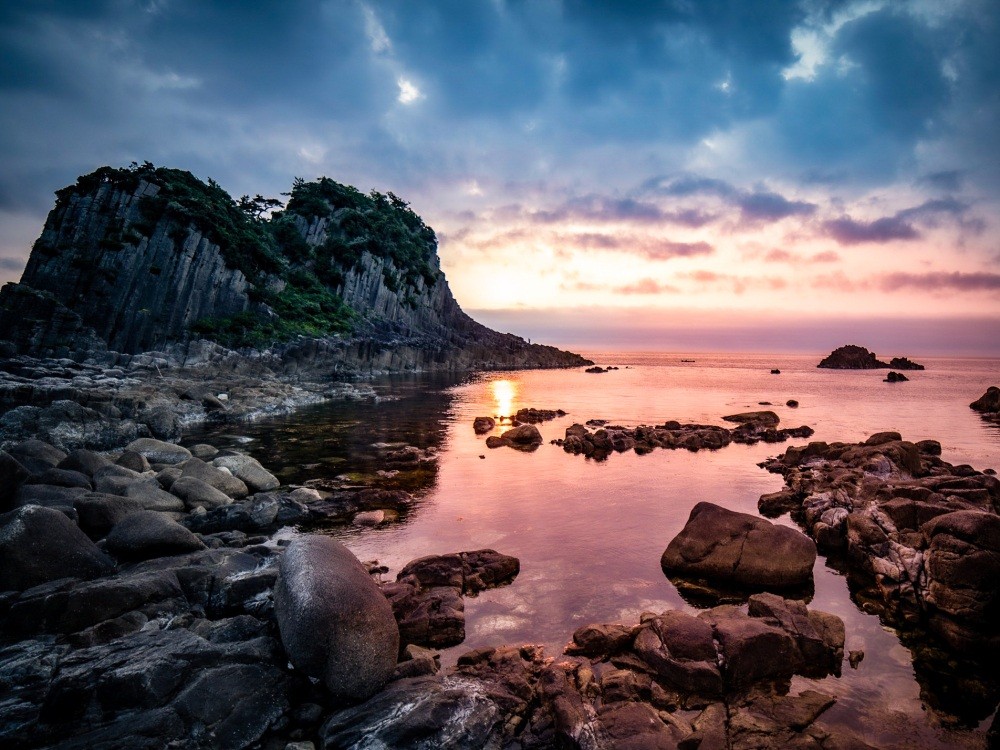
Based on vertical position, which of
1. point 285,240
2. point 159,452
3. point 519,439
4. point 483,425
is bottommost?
point 519,439

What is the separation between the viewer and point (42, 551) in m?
8.66

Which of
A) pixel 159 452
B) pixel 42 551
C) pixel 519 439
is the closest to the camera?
pixel 42 551

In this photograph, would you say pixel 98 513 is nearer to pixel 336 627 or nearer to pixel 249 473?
pixel 249 473

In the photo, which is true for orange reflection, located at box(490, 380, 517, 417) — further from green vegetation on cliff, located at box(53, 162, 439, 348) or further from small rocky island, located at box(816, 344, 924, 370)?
small rocky island, located at box(816, 344, 924, 370)

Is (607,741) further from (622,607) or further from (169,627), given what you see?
(169,627)

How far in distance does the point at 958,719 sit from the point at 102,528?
1654cm

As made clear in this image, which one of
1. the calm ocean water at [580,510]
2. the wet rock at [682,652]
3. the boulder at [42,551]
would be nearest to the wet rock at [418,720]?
the calm ocean water at [580,510]

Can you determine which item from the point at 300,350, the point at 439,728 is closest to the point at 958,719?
the point at 439,728

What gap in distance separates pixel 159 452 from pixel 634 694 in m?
19.7

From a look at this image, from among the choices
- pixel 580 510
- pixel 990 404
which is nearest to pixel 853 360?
pixel 990 404

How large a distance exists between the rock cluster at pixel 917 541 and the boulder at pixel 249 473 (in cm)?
1812

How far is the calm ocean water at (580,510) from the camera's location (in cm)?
816

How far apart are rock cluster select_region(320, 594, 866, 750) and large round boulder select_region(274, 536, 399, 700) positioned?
1.21 feet

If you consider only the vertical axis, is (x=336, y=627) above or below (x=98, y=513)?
below
